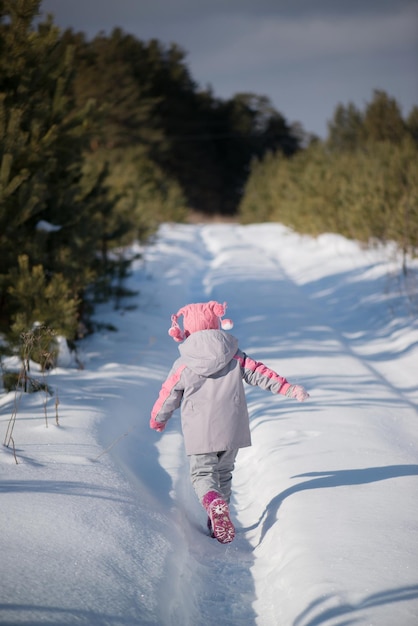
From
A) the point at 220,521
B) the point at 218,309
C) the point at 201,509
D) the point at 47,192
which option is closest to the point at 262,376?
the point at 218,309

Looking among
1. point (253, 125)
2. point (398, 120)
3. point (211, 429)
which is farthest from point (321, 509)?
point (253, 125)

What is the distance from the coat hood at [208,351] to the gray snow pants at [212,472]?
522 millimetres

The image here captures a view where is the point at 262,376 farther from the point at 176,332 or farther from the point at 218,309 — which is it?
the point at 176,332

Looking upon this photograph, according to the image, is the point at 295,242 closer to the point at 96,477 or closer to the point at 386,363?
the point at 386,363

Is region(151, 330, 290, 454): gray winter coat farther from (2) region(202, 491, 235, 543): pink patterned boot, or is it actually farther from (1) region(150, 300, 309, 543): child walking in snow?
(2) region(202, 491, 235, 543): pink patterned boot

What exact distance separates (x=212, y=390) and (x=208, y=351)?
0.81 feet

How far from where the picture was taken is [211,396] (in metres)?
3.75

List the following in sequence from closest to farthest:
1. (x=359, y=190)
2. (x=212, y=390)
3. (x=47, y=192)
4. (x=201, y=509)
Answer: (x=212, y=390)
(x=201, y=509)
(x=47, y=192)
(x=359, y=190)

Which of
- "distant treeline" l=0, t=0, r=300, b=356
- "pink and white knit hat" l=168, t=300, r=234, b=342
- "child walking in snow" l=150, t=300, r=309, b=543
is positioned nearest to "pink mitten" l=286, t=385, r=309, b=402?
"child walking in snow" l=150, t=300, r=309, b=543

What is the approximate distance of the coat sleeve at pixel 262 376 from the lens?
3.82 metres

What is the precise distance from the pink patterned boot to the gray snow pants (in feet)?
0.48

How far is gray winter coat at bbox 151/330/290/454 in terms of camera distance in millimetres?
3721

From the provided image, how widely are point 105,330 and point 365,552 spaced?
237 inches

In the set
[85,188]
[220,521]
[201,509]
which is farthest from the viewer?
[85,188]
